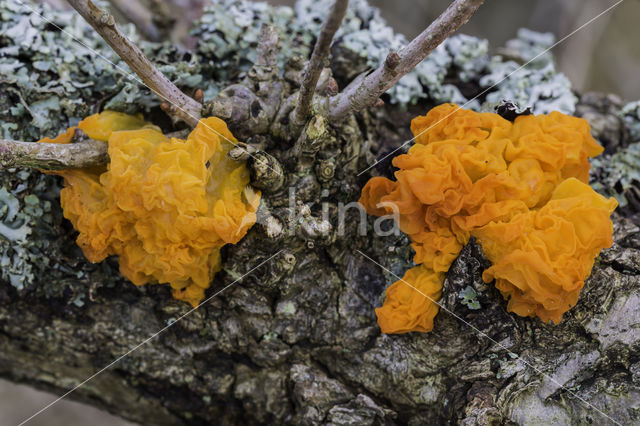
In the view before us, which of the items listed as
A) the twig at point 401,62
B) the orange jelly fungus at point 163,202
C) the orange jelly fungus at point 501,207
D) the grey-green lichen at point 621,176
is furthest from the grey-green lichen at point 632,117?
the orange jelly fungus at point 163,202

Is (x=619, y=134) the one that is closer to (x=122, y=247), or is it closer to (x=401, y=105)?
(x=401, y=105)

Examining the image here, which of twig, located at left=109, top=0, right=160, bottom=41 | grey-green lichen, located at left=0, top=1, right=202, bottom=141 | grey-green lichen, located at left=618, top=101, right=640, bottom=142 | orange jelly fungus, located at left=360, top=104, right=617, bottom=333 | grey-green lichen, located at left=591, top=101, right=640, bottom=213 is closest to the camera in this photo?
orange jelly fungus, located at left=360, top=104, right=617, bottom=333

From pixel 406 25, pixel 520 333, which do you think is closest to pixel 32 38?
pixel 520 333

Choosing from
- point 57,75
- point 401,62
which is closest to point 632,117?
point 401,62

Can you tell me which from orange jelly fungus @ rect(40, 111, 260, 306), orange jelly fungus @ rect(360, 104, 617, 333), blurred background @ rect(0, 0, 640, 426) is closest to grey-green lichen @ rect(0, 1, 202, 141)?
orange jelly fungus @ rect(40, 111, 260, 306)

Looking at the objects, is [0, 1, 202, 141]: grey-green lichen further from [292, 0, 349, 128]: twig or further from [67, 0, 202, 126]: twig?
[292, 0, 349, 128]: twig

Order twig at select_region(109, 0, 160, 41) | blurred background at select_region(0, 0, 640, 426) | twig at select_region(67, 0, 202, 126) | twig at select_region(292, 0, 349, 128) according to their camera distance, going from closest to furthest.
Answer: twig at select_region(292, 0, 349, 128) < twig at select_region(67, 0, 202, 126) < twig at select_region(109, 0, 160, 41) < blurred background at select_region(0, 0, 640, 426)

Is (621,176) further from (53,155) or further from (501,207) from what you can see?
(53,155)
